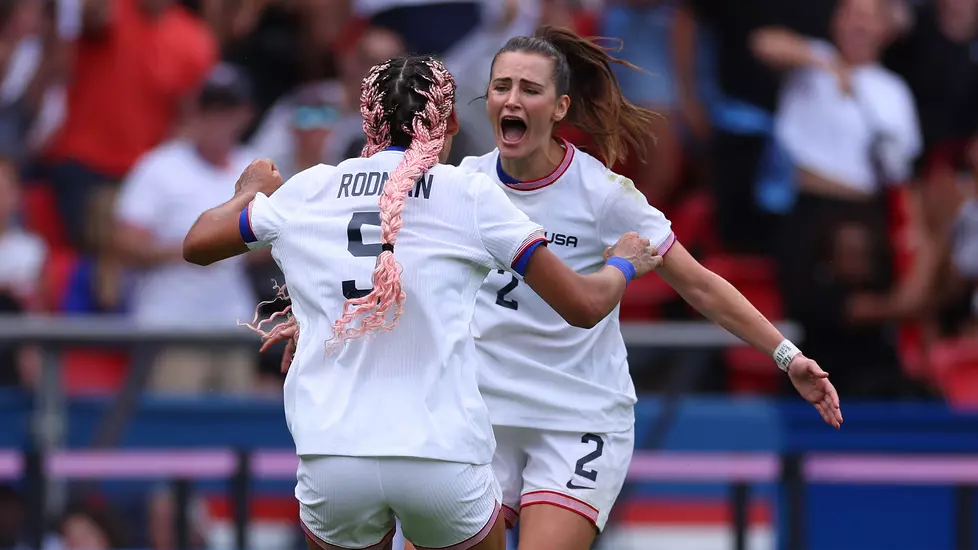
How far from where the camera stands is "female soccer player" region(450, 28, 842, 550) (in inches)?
186

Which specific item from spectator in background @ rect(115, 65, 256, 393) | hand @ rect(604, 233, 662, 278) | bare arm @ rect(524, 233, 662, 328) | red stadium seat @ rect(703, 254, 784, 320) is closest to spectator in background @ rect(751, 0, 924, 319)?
red stadium seat @ rect(703, 254, 784, 320)

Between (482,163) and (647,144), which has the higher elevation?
(482,163)

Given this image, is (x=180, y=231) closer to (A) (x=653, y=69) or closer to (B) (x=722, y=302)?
(A) (x=653, y=69)

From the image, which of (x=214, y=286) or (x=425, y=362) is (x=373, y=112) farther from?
(x=214, y=286)

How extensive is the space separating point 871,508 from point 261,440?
3129 millimetres

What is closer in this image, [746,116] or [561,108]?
[561,108]

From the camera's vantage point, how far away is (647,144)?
9.09m

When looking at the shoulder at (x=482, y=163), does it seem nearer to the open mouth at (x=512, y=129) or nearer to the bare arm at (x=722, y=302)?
the open mouth at (x=512, y=129)

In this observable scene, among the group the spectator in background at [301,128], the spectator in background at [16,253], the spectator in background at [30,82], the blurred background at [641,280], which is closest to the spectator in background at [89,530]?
the blurred background at [641,280]

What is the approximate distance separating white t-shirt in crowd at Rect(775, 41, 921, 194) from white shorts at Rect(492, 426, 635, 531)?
4673mm

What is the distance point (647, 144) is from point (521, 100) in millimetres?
4515

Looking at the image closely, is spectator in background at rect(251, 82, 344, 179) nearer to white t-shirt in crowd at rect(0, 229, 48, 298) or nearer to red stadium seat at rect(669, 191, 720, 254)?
white t-shirt in crowd at rect(0, 229, 48, 298)

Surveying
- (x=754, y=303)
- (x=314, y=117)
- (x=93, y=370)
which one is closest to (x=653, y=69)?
(x=754, y=303)

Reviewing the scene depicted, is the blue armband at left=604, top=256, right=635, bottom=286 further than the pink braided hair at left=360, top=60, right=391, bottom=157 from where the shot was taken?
Yes
